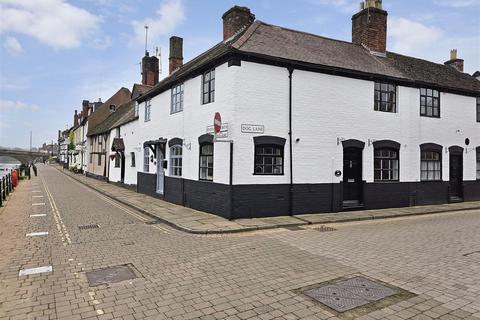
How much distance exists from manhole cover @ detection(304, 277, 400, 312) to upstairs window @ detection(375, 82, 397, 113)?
10.7 meters

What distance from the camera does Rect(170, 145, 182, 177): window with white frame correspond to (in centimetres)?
1568

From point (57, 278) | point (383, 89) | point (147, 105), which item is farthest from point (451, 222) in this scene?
point (147, 105)

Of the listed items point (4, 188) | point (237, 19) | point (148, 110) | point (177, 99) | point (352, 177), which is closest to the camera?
point (352, 177)

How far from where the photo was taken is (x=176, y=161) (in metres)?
16.1

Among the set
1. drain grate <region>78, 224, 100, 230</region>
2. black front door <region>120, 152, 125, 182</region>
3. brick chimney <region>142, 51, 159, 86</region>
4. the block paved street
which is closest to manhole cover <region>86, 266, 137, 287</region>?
the block paved street

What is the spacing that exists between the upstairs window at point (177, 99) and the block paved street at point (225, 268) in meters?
6.51

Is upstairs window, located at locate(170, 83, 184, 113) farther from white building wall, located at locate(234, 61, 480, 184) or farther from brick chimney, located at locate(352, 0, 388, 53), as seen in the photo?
brick chimney, located at locate(352, 0, 388, 53)

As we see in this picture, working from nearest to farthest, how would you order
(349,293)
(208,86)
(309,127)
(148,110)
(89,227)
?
(349,293) → (89,227) → (309,127) → (208,86) → (148,110)

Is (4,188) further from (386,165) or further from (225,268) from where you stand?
(386,165)

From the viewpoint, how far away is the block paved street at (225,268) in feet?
15.5

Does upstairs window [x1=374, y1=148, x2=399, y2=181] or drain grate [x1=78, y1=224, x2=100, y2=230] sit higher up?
upstairs window [x1=374, y1=148, x2=399, y2=181]

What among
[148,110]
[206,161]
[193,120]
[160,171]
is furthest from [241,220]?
[148,110]

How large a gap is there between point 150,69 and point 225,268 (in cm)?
2497

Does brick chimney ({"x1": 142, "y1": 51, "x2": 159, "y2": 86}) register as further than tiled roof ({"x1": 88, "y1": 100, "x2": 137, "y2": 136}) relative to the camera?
Yes
